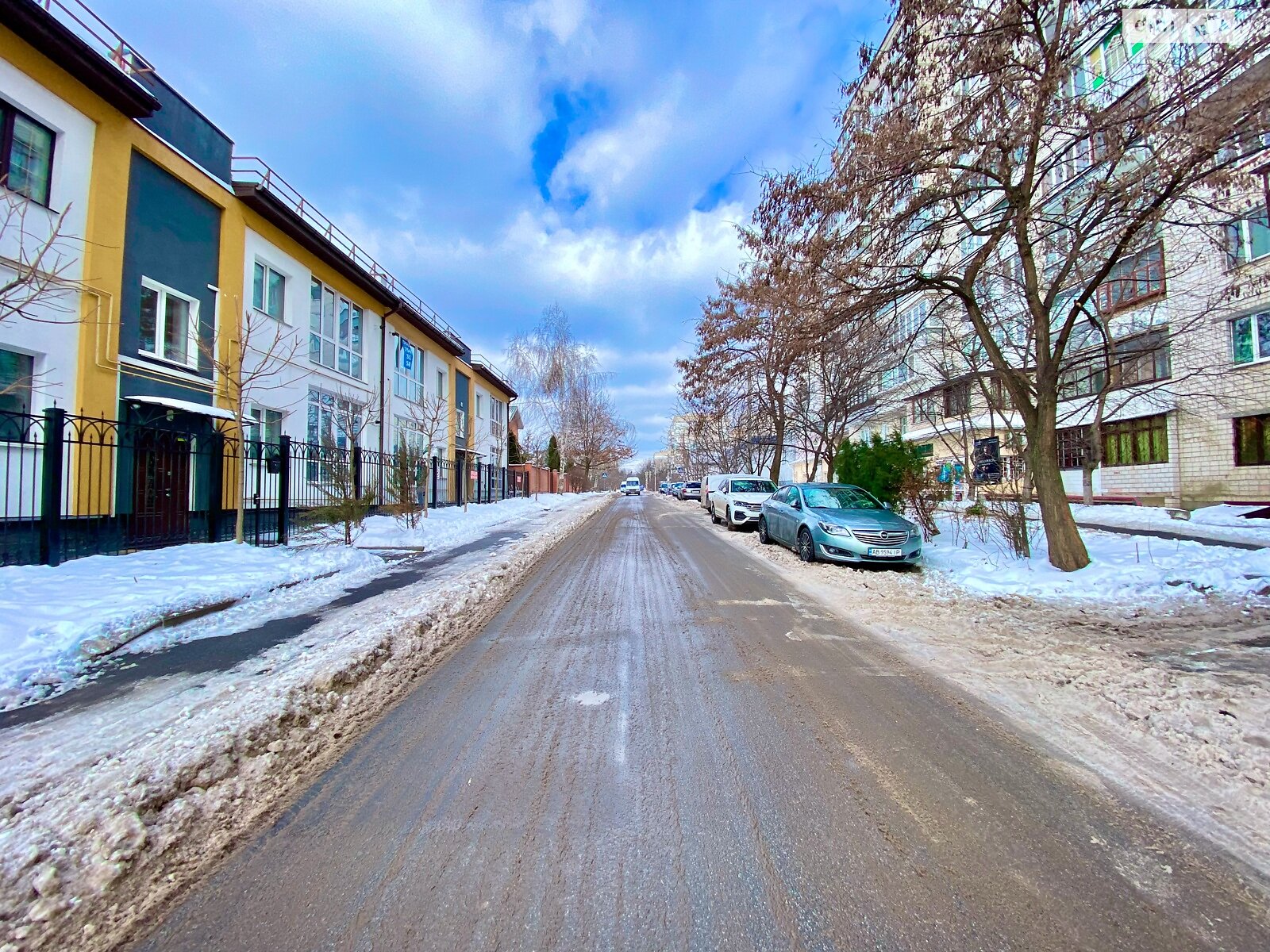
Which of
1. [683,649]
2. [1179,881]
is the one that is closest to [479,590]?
[683,649]

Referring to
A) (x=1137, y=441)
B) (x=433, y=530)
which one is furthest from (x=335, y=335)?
(x=1137, y=441)

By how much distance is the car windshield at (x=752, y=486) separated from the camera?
63.8 feet

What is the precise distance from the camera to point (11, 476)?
837cm

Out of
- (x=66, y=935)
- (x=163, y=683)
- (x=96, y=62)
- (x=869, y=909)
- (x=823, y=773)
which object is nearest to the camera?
(x=66, y=935)

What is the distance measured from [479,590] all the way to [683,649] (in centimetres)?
342

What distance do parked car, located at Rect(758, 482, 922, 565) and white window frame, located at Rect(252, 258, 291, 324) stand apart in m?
13.4

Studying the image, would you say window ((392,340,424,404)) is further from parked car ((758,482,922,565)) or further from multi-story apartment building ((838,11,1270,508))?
multi-story apartment building ((838,11,1270,508))

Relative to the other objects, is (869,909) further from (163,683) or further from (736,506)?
(736,506)

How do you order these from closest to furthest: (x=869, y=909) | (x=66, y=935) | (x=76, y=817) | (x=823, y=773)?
(x=66, y=935)
(x=869, y=909)
(x=76, y=817)
(x=823, y=773)

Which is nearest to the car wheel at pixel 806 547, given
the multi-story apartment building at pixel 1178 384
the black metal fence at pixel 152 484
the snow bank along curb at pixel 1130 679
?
the snow bank along curb at pixel 1130 679

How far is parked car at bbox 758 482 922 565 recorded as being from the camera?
30.7ft

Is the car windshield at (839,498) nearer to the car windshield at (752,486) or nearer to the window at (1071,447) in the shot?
the car windshield at (752,486)

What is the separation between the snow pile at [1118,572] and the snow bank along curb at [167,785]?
7.53 metres

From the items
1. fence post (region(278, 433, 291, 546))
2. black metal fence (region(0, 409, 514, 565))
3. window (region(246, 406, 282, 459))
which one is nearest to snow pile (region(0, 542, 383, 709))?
black metal fence (region(0, 409, 514, 565))
